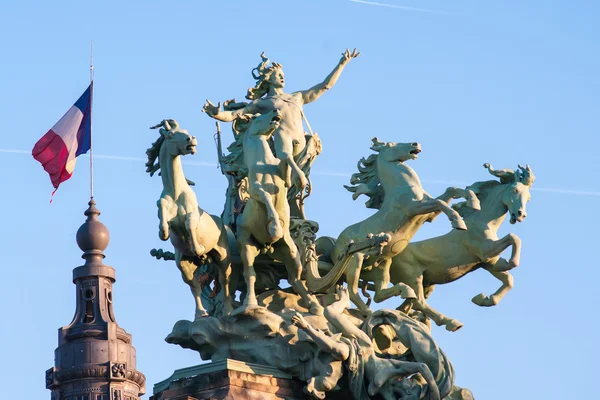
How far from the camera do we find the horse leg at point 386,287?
4712cm

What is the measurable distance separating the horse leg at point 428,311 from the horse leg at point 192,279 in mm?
4566

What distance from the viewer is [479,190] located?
4872 centimetres

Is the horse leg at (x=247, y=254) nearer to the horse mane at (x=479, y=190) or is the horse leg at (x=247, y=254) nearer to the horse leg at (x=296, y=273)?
the horse leg at (x=296, y=273)

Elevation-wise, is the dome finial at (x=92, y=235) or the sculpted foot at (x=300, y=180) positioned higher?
the dome finial at (x=92, y=235)

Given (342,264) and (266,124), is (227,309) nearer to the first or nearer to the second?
(342,264)

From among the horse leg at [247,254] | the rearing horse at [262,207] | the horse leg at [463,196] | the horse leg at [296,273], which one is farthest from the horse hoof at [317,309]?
the horse leg at [463,196]

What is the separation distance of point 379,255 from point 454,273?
183 centimetres

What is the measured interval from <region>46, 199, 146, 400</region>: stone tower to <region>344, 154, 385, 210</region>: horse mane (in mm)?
48865

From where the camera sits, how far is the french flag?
57.6 metres

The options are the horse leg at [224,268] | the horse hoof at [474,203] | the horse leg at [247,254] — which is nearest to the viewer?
the horse leg at [224,268]

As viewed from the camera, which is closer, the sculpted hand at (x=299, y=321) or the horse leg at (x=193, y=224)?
the sculpted hand at (x=299, y=321)

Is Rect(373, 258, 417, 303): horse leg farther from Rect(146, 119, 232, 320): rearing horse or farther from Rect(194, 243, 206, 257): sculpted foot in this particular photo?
Rect(194, 243, 206, 257): sculpted foot

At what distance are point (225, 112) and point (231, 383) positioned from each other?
5.98 m

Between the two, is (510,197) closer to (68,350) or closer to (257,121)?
(257,121)
